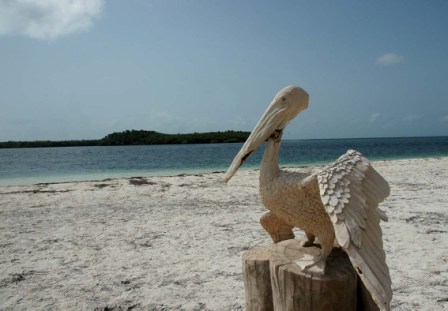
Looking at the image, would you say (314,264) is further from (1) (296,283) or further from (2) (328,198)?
(2) (328,198)

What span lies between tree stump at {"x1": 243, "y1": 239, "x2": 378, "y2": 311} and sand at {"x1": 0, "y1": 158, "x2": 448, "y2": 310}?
4.15 ft

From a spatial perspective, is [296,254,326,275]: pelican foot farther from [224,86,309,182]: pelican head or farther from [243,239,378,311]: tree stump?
[224,86,309,182]: pelican head

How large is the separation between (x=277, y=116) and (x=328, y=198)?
2.44 feet

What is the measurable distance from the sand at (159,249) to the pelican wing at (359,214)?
209 cm

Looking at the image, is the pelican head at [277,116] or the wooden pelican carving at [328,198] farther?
the pelican head at [277,116]

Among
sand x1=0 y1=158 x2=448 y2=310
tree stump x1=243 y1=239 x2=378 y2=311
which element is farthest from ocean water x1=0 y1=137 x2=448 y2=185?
tree stump x1=243 y1=239 x2=378 y2=311

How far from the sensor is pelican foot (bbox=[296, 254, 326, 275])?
226 centimetres

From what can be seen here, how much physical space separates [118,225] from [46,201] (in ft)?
13.1

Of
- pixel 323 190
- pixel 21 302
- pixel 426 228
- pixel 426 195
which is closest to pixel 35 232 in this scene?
pixel 21 302

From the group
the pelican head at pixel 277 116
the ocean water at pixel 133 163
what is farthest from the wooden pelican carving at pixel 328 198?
the ocean water at pixel 133 163

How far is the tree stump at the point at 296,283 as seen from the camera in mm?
2244

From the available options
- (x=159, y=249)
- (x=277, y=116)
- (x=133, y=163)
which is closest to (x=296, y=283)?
(x=277, y=116)

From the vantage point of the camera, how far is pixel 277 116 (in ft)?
8.16

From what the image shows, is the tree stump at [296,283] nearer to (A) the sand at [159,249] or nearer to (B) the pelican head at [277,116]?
(B) the pelican head at [277,116]
